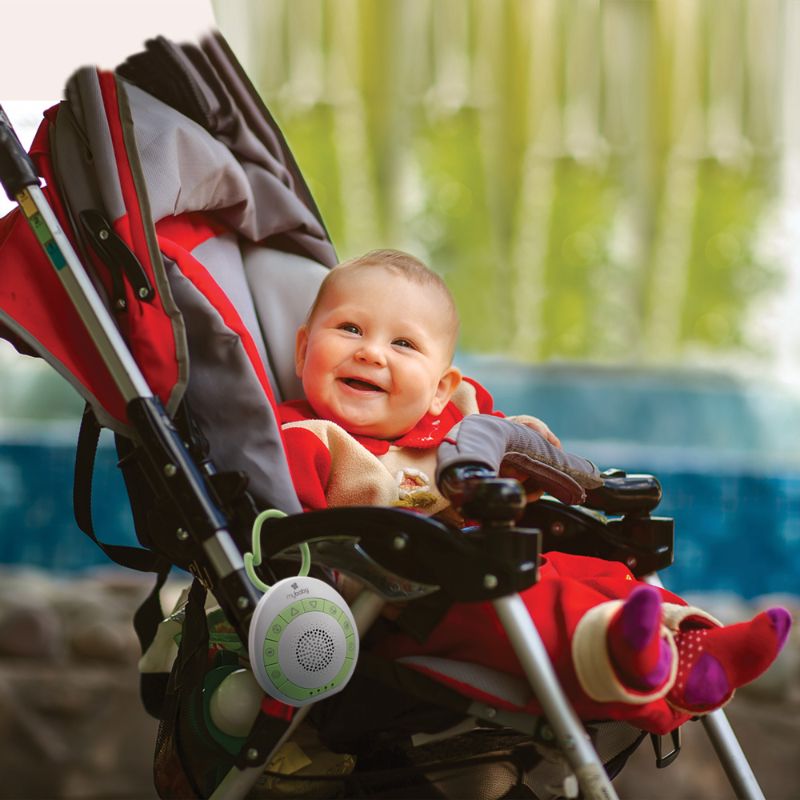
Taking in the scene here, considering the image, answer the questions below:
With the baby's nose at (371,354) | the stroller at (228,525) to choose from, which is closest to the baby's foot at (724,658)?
the stroller at (228,525)

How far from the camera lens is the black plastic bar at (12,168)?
118cm

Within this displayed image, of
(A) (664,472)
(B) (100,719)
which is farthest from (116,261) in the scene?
(A) (664,472)

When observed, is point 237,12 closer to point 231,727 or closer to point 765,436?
point 765,436

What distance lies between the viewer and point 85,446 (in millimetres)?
1328

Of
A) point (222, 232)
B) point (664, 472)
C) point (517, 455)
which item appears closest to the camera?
point (517, 455)

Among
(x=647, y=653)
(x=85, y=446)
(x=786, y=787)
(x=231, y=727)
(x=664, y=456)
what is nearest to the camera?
(x=647, y=653)

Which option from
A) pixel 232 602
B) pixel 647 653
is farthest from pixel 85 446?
pixel 647 653

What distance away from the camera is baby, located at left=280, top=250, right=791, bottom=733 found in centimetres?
103

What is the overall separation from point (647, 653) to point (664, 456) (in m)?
2.28

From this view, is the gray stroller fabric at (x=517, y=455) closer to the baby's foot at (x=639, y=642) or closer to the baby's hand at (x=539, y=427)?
the baby's hand at (x=539, y=427)

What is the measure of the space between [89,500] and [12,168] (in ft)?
1.30

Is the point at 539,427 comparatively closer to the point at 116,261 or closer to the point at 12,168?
the point at 116,261

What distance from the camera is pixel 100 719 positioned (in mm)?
2621

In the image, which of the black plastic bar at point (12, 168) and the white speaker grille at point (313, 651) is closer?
the white speaker grille at point (313, 651)
